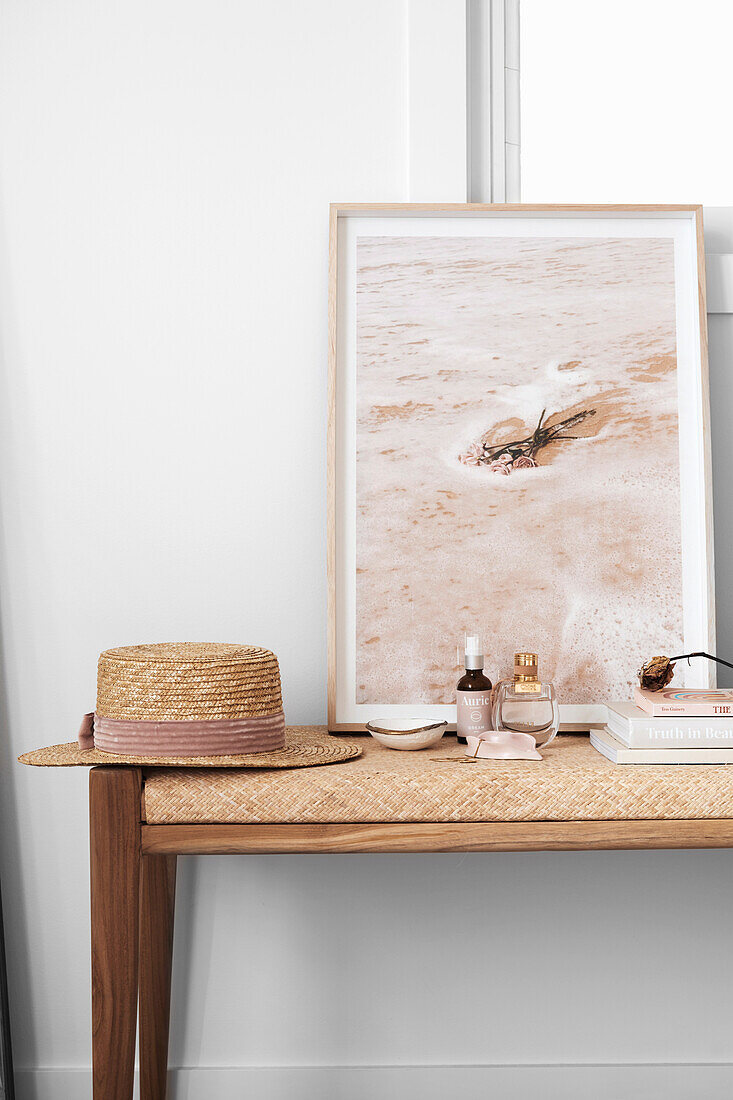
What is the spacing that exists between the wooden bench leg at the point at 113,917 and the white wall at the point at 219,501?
0.38 meters

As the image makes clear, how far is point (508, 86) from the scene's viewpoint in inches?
58.8

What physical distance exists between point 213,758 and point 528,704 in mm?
438

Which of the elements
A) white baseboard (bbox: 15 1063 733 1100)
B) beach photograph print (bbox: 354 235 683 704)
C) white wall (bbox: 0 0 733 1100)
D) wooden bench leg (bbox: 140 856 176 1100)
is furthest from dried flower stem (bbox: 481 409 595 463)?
white baseboard (bbox: 15 1063 733 1100)

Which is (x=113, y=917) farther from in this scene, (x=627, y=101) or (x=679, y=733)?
(x=627, y=101)

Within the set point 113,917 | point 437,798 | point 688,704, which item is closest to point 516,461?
point 688,704

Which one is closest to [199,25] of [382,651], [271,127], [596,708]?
[271,127]

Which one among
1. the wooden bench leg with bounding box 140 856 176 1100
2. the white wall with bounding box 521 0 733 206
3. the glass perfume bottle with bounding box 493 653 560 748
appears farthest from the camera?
the white wall with bounding box 521 0 733 206

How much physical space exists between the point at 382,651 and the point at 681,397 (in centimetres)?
63

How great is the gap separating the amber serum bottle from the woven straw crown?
0.29m

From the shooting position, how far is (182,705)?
1.08m

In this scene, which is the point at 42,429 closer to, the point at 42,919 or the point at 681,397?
the point at 42,919

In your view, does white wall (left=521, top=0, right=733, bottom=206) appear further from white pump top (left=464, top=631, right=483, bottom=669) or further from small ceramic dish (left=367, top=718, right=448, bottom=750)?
small ceramic dish (left=367, top=718, right=448, bottom=750)

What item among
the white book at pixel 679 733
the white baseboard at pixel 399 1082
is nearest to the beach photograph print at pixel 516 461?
the white book at pixel 679 733

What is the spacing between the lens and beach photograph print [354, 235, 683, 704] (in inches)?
53.7
